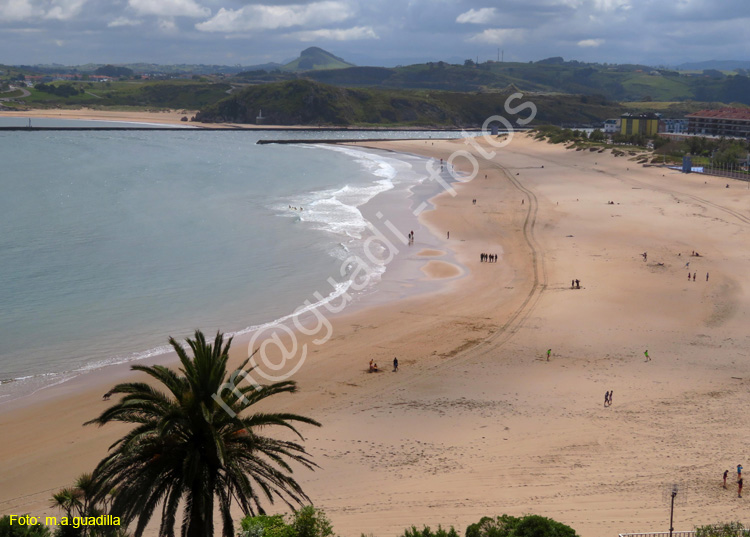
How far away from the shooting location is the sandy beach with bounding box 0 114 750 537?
1583 centimetres

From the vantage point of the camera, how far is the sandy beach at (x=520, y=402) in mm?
15828

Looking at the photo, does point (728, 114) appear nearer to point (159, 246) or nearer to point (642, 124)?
point (642, 124)

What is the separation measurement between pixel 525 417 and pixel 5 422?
48.2 feet

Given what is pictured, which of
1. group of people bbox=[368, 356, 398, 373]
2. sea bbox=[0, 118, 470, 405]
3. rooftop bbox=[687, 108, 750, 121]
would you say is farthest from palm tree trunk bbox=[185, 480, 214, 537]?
rooftop bbox=[687, 108, 750, 121]

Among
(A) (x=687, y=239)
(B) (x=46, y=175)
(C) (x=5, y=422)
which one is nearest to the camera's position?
(C) (x=5, y=422)

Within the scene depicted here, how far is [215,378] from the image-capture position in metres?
10.0

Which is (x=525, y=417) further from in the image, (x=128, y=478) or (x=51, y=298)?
(x=51, y=298)

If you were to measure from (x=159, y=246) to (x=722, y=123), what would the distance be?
3562 inches

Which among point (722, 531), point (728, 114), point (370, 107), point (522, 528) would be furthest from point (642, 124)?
point (522, 528)

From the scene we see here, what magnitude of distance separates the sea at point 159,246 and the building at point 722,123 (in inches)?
1832

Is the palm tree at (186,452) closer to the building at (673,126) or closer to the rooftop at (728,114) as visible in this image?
the rooftop at (728,114)

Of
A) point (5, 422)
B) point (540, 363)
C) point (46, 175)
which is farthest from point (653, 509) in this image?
point (46, 175)

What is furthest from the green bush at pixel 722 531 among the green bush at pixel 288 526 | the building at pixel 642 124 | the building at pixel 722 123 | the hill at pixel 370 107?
the hill at pixel 370 107

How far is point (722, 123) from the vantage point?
4055 inches
